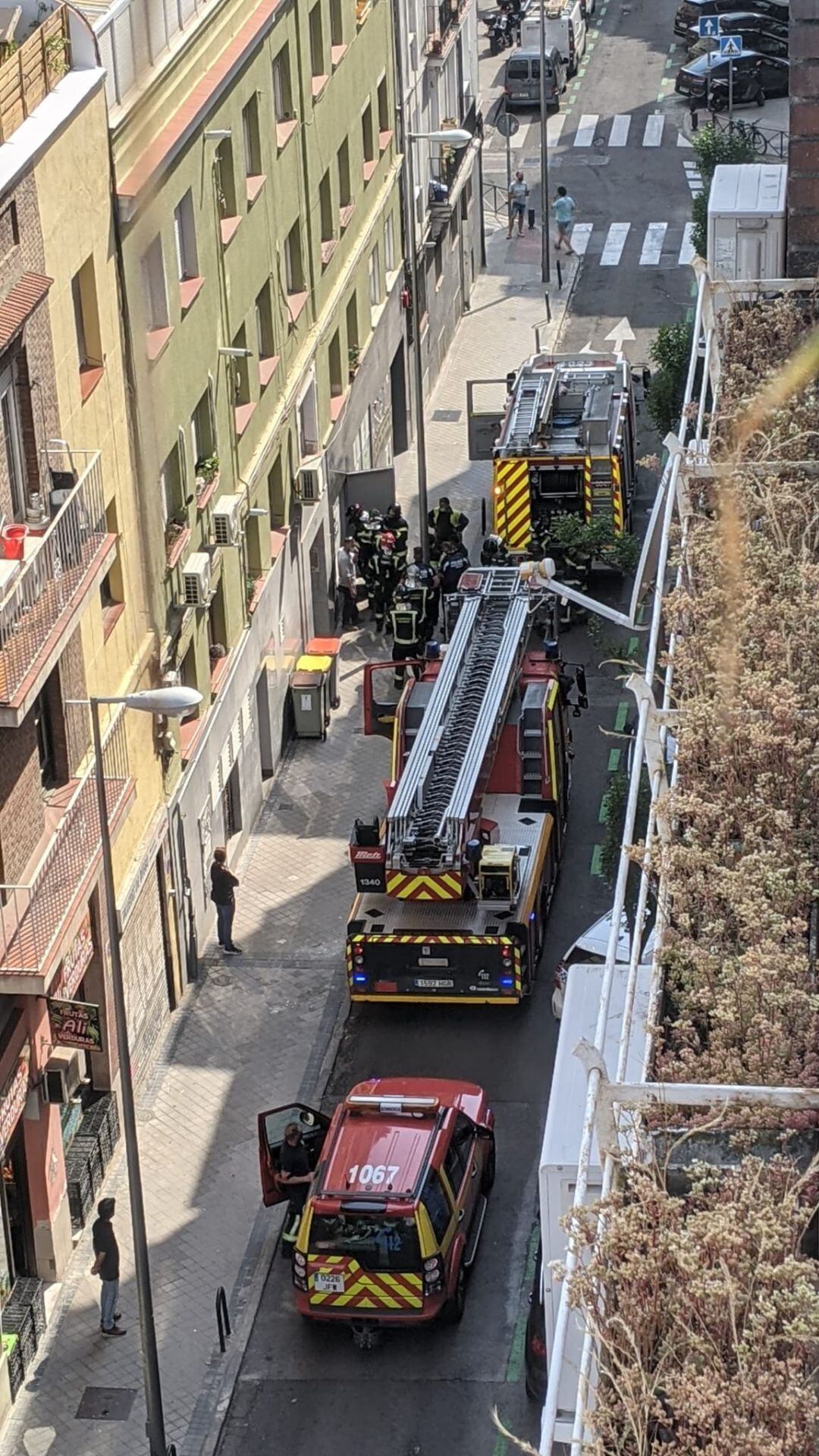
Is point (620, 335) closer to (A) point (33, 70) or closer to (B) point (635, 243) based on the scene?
(B) point (635, 243)

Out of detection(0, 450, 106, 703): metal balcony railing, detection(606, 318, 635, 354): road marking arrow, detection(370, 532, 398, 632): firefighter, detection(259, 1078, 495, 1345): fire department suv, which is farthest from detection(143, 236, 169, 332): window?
detection(606, 318, 635, 354): road marking arrow

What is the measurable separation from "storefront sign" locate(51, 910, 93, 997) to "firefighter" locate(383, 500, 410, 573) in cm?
1655

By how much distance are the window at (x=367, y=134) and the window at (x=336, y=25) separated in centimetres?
246

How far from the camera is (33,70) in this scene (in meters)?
26.6

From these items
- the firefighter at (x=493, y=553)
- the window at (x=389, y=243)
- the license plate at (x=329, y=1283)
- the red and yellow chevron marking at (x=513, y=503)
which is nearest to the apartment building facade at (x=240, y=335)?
the window at (x=389, y=243)

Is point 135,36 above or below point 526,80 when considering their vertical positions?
above

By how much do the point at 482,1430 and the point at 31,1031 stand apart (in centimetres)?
631

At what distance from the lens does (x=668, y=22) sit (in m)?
85.9

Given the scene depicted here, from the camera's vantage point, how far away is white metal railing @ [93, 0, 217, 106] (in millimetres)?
28969

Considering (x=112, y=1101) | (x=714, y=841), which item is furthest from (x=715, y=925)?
(x=112, y=1101)

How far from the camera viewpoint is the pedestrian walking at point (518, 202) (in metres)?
66.1

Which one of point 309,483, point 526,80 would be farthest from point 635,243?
point 309,483

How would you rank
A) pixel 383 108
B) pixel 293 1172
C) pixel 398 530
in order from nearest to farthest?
pixel 293 1172 < pixel 398 530 < pixel 383 108

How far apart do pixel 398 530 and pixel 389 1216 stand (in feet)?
71.3
